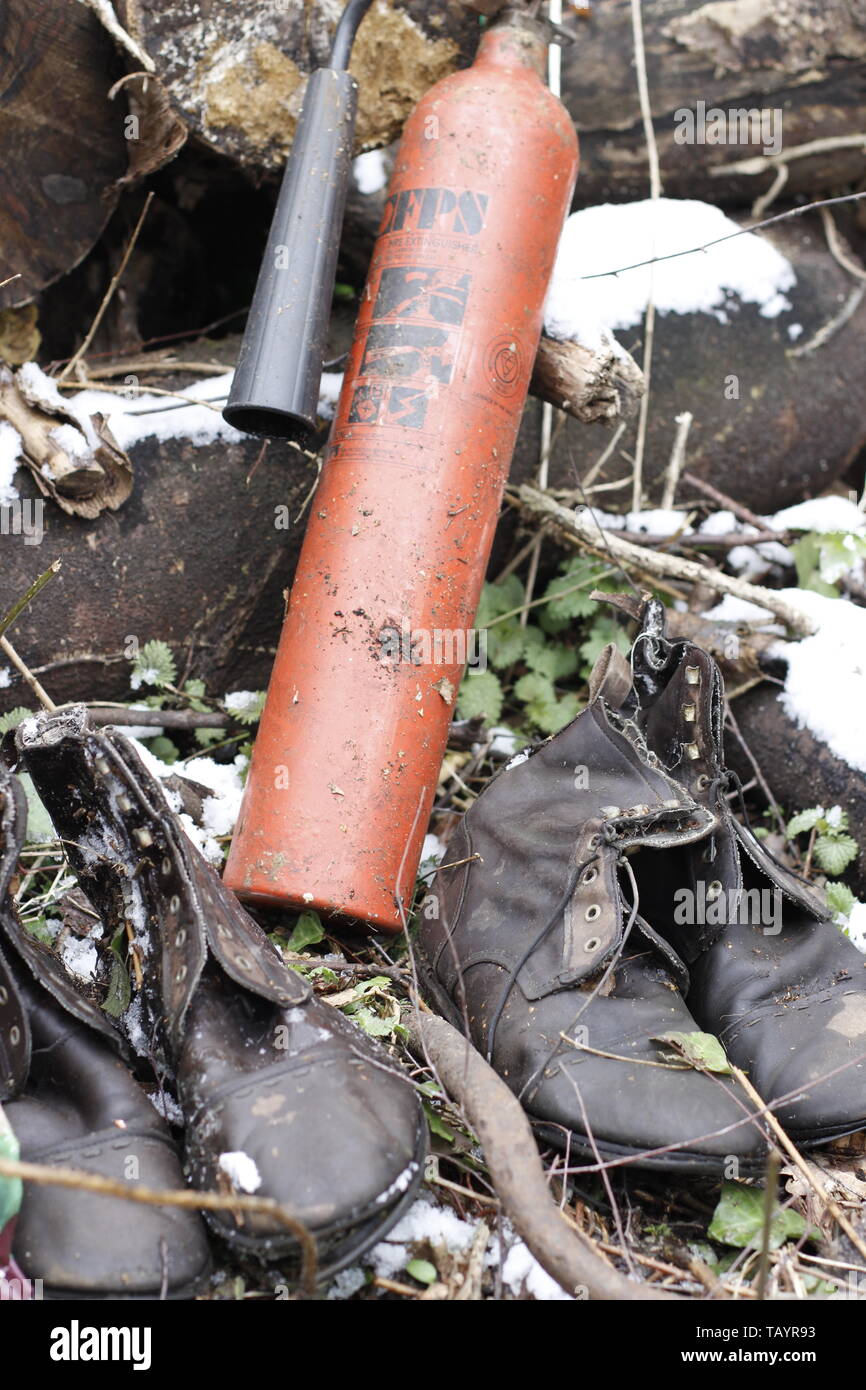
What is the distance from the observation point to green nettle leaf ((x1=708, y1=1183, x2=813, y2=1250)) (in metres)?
1.63

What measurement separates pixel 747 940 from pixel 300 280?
1534mm

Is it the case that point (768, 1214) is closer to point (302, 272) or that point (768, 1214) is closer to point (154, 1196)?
point (154, 1196)

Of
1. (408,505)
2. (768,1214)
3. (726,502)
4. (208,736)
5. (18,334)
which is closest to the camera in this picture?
(768,1214)

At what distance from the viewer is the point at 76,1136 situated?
4.92ft

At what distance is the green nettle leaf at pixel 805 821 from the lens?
2482mm

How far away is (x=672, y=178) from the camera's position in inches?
146

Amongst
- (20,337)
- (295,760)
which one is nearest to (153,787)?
(295,760)

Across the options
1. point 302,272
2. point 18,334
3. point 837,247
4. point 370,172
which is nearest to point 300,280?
point 302,272

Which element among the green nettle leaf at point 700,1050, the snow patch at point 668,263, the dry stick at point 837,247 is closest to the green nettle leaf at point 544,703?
the snow patch at point 668,263

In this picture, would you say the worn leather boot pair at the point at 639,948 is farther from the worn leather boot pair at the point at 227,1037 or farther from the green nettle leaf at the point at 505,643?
the green nettle leaf at the point at 505,643

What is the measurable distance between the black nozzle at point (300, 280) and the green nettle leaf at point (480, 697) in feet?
2.61

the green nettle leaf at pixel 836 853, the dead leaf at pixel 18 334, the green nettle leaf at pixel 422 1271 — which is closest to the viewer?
the green nettle leaf at pixel 422 1271

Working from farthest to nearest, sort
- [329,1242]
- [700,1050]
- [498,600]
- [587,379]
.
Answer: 1. [498,600]
2. [587,379]
3. [700,1050]
4. [329,1242]

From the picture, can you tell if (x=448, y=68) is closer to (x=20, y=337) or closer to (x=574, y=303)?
(x=574, y=303)
